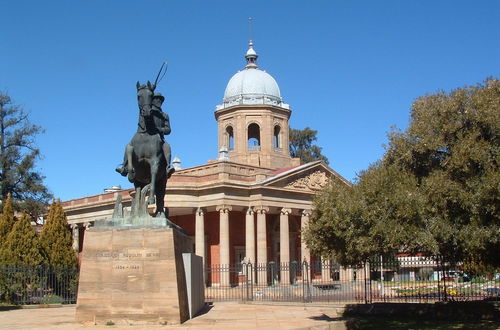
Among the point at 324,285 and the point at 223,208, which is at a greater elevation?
the point at 223,208

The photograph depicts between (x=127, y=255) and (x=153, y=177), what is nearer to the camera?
(x=127, y=255)

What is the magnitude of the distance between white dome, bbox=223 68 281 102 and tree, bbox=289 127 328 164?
16592 millimetres

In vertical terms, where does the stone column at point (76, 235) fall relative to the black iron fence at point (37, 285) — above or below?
above

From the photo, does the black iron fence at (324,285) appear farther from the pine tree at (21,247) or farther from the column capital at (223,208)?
the pine tree at (21,247)

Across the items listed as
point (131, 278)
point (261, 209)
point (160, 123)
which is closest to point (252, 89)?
point (261, 209)

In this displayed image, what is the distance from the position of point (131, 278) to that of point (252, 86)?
142ft

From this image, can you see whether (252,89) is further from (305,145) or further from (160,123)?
(160,123)

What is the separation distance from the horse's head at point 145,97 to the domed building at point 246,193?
26350 millimetres

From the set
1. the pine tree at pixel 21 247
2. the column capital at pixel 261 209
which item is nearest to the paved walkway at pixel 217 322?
the pine tree at pixel 21 247

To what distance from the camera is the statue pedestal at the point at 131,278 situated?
49.5ft

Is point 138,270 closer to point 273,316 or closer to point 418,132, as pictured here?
point 273,316

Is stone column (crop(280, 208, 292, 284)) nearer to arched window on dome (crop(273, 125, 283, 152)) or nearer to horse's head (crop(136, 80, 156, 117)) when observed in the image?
arched window on dome (crop(273, 125, 283, 152))

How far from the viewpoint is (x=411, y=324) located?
2034 centimetres

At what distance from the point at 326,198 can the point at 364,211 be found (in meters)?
2.10
